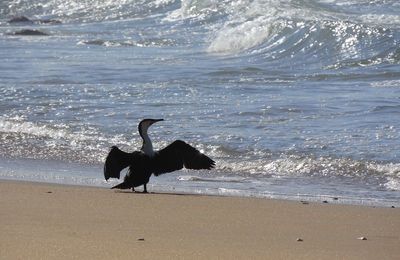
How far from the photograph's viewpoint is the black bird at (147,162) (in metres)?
8.24

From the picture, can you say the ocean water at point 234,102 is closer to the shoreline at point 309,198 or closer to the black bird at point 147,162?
the shoreline at point 309,198

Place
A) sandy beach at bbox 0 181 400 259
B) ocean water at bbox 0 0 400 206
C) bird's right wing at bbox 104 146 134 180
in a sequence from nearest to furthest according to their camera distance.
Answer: sandy beach at bbox 0 181 400 259, bird's right wing at bbox 104 146 134 180, ocean water at bbox 0 0 400 206

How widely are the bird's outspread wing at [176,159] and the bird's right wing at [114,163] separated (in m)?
0.23

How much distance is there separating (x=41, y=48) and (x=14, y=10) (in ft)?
58.7

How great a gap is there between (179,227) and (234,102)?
6496mm

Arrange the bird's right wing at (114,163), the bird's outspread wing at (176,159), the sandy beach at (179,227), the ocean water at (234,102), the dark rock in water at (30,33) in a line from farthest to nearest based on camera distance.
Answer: the dark rock in water at (30,33) → the ocean water at (234,102) → the bird's outspread wing at (176,159) → the bird's right wing at (114,163) → the sandy beach at (179,227)

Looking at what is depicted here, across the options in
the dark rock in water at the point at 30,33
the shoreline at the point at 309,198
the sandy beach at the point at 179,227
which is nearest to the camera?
the sandy beach at the point at 179,227

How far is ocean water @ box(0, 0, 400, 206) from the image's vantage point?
29.6 ft

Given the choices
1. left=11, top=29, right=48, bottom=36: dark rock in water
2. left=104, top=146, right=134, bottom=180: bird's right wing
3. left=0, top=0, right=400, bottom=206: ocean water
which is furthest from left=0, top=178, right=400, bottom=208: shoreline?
left=11, top=29, right=48, bottom=36: dark rock in water

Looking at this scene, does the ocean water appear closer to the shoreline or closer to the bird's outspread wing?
the shoreline

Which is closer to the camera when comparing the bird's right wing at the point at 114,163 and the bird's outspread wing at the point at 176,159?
the bird's right wing at the point at 114,163

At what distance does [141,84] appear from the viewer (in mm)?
14977

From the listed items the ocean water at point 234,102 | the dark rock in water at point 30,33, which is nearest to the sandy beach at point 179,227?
the ocean water at point 234,102

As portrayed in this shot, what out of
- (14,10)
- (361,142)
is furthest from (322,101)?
(14,10)
